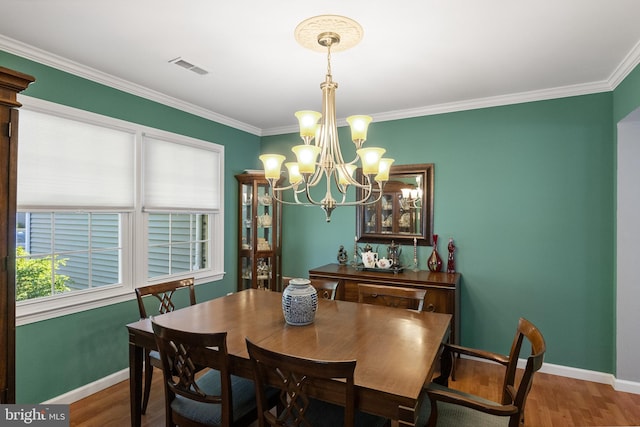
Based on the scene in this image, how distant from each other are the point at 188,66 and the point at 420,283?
2.62 m

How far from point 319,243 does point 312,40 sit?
251 centimetres

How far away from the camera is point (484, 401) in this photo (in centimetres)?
168

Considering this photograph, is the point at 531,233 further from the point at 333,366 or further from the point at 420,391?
the point at 333,366

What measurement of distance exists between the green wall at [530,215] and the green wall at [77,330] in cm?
257

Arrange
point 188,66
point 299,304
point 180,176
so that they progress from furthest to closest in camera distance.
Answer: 1. point 180,176
2. point 188,66
3. point 299,304

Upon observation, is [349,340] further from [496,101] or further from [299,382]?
[496,101]

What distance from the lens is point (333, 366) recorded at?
1291 mm

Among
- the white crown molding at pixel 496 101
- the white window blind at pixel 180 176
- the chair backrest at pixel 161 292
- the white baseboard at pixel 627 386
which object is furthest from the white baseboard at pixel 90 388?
the white baseboard at pixel 627 386

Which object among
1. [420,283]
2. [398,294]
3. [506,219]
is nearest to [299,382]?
[398,294]

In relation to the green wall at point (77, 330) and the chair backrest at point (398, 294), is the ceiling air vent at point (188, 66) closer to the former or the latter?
the green wall at point (77, 330)

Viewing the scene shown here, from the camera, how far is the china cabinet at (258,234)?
4164mm

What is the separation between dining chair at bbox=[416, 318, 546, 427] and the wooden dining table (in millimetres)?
144

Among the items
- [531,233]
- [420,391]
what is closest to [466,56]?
[531,233]

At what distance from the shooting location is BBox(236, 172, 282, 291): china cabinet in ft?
13.7
